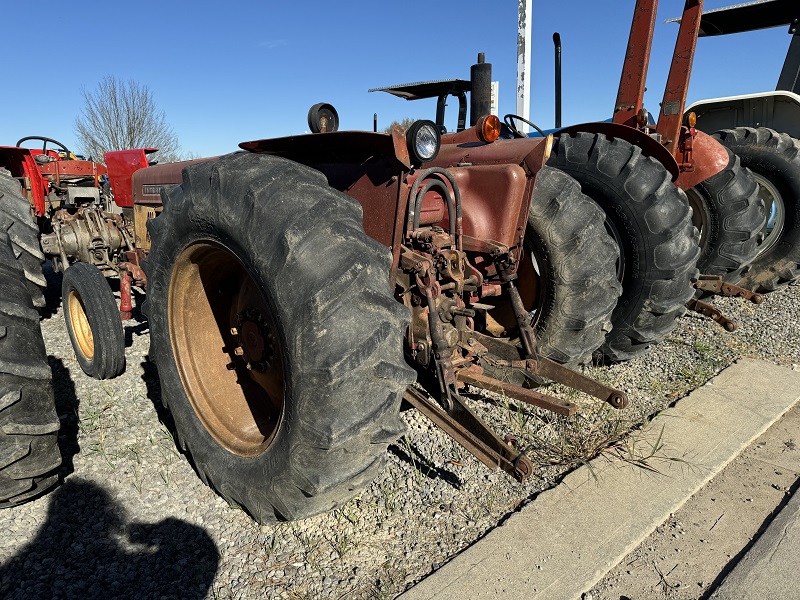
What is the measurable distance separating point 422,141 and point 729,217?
13.0ft

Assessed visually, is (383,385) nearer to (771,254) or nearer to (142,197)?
(142,197)

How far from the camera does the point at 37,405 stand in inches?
82.0

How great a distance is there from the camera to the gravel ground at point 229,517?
197 centimetres

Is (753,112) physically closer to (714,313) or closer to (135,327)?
(714,313)

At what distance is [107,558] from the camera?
2057 mm

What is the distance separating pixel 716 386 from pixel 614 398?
1.67 m

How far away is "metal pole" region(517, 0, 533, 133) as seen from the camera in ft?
23.5

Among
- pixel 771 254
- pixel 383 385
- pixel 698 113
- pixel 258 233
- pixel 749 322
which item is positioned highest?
pixel 698 113

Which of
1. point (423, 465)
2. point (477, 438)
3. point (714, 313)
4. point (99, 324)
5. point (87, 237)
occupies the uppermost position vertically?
point (87, 237)

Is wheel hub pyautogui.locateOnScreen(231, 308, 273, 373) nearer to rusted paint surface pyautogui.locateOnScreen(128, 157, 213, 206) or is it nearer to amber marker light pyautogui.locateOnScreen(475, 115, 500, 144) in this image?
amber marker light pyautogui.locateOnScreen(475, 115, 500, 144)

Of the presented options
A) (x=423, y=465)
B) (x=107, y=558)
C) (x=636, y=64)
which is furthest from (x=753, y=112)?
(x=107, y=558)

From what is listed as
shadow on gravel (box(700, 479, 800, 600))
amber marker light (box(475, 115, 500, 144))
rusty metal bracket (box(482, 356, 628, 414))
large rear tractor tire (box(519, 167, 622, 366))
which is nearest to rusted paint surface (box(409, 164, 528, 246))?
amber marker light (box(475, 115, 500, 144))

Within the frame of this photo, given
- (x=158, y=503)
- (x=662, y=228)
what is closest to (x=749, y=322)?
(x=662, y=228)

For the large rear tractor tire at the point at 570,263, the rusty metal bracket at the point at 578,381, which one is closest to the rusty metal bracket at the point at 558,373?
the rusty metal bracket at the point at 578,381
